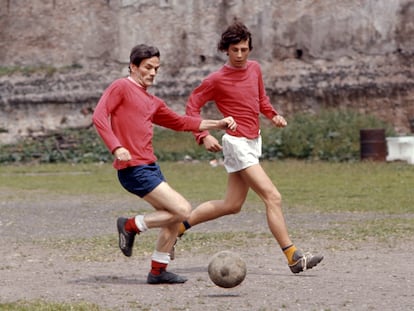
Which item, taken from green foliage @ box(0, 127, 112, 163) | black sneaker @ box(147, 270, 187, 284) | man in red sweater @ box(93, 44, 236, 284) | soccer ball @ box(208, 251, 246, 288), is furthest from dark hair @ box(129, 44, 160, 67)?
green foliage @ box(0, 127, 112, 163)

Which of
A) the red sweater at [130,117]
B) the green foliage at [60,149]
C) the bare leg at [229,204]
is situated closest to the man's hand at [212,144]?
the bare leg at [229,204]

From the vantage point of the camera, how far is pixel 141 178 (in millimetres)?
9555

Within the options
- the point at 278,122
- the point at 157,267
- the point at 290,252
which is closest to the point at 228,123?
the point at 278,122

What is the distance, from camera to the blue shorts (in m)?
9.57

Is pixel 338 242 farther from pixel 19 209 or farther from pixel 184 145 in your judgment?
pixel 184 145

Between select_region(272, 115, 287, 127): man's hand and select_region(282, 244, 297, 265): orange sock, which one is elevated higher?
select_region(272, 115, 287, 127): man's hand

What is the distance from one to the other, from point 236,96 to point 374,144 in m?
18.2

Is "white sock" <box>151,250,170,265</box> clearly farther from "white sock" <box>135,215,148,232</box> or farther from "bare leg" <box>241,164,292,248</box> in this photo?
"bare leg" <box>241,164,292,248</box>

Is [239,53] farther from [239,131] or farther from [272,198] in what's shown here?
[272,198]

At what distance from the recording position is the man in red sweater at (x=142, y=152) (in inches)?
377

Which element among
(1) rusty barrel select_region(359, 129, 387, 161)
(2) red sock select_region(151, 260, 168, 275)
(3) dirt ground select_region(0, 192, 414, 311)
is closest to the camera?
(3) dirt ground select_region(0, 192, 414, 311)

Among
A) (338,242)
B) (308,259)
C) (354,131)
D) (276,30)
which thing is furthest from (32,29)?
(308,259)

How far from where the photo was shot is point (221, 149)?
10.4 metres

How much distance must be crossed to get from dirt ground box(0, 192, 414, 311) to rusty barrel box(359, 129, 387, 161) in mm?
13686
